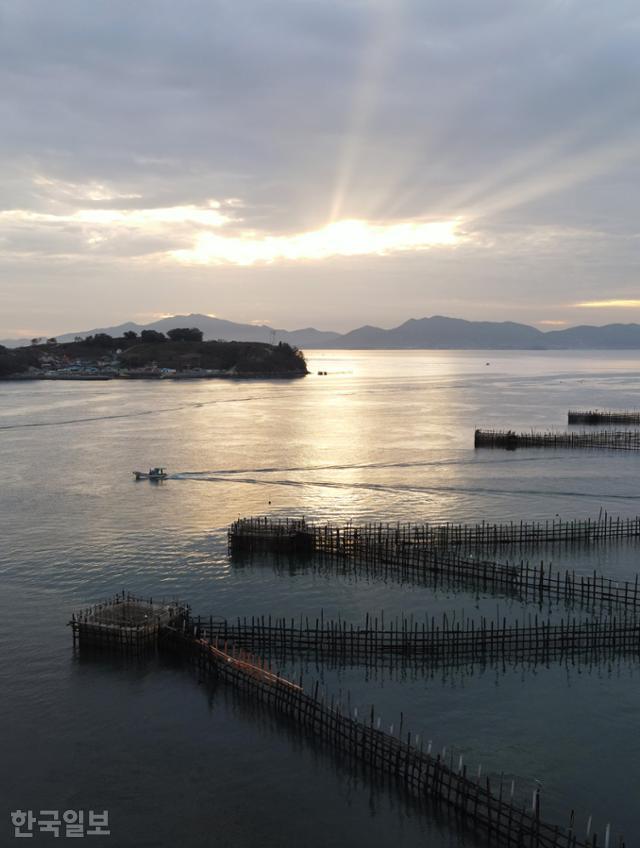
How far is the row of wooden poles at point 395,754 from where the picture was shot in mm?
19625

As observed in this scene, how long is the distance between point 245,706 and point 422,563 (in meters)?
17.9

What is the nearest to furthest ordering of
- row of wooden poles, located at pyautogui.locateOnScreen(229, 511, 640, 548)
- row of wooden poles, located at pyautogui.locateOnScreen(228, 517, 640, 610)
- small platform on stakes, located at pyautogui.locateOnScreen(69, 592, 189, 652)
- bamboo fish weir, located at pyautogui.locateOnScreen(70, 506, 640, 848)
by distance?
bamboo fish weir, located at pyautogui.locateOnScreen(70, 506, 640, 848)
small platform on stakes, located at pyautogui.locateOnScreen(69, 592, 189, 652)
row of wooden poles, located at pyautogui.locateOnScreen(228, 517, 640, 610)
row of wooden poles, located at pyautogui.locateOnScreen(229, 511, 640, 548)

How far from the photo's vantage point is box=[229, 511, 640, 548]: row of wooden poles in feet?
152

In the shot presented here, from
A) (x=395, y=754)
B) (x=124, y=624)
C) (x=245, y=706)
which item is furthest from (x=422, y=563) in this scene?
(x=395, y=754)

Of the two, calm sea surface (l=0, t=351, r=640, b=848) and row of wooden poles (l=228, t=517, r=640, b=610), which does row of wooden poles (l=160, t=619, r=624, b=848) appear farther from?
row of wooden poles (l=228, t=517, r=640, b=610)

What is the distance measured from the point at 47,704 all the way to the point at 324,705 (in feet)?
34.3

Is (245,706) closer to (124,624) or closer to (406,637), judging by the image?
(124,624)

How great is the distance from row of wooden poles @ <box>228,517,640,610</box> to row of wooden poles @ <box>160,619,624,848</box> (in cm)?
1484

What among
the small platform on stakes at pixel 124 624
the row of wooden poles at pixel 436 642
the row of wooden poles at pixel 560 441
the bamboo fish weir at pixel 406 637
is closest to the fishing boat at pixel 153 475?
the bamboo fish weir at pixel 406 637

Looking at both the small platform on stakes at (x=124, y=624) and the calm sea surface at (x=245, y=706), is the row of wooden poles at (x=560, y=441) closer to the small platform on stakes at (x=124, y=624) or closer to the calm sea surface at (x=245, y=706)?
the calm sea surface at (x=245, y=706)

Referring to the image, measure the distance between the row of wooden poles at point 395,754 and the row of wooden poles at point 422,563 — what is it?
14.8 meters

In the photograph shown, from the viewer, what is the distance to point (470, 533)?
47.3 metres

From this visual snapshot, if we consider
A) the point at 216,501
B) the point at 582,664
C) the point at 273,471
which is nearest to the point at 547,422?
the point at 273,471

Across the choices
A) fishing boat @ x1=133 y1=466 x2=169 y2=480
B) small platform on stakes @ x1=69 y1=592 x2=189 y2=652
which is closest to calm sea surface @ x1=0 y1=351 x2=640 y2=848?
small platform on stakes @ x1=69 y1=592 x2=189 y2=652
